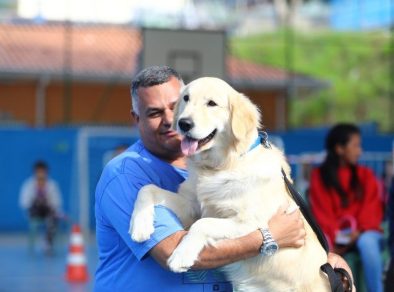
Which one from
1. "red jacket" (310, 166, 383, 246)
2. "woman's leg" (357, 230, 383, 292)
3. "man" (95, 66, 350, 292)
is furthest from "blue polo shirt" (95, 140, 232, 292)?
"woman's leg" (357, 230, 383, 292)

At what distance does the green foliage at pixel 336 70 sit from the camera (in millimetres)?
38000

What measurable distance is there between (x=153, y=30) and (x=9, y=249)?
17.2 ft

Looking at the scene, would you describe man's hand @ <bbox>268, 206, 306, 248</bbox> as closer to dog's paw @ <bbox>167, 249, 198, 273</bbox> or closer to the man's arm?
the man's arm

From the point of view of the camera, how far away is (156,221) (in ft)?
11.9

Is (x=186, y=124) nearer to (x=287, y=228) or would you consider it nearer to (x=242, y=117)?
(x=242, y=117)

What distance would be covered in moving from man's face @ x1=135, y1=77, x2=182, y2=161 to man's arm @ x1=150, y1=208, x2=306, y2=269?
0.45 meters

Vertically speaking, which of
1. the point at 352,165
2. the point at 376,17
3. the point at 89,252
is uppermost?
the point at 376,17

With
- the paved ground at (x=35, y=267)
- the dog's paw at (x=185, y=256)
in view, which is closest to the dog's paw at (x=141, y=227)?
the dog's paw at (x=185, y=256)

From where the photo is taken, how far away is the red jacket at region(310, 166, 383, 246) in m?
7.53

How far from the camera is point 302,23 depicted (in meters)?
41.9

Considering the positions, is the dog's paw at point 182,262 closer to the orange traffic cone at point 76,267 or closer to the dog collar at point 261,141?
the dog collar at point 261,141

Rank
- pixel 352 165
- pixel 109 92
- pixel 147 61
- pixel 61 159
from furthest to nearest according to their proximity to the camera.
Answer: pixel 109 92, pixel 61 159, pixel 147 61, pixel 352 165

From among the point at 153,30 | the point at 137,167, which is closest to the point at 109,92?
the point at 153,30

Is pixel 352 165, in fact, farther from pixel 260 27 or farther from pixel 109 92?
pixel 260 27
